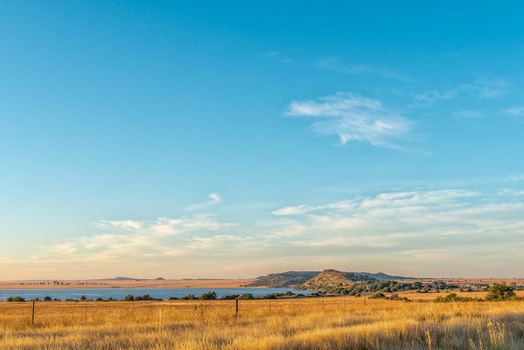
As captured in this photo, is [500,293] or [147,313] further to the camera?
[500,293]

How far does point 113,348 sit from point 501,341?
11.3m

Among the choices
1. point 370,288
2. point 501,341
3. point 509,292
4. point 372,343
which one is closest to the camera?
point 501,341

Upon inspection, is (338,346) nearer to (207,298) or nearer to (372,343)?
(372,343)

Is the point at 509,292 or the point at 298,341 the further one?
the point at 509,292

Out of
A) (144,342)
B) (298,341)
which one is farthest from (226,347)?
(144,342)

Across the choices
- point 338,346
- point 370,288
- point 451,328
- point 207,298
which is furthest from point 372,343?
point 370,288

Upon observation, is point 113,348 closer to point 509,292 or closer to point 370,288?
point 509,292

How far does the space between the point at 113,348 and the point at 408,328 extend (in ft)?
31.9

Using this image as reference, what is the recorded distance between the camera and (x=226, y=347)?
549 inches

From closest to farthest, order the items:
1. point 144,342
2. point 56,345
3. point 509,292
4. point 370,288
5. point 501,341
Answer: point 501,341
point 56,345
point 144,342
point 509,292
point 370,288

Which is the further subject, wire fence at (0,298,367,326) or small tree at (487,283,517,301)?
small tree at (487,283,517,301)

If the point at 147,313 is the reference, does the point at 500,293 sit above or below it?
below

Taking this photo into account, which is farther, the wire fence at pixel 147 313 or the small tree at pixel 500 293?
the small tree at pixel 500 293

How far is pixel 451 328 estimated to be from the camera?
18.1 m
